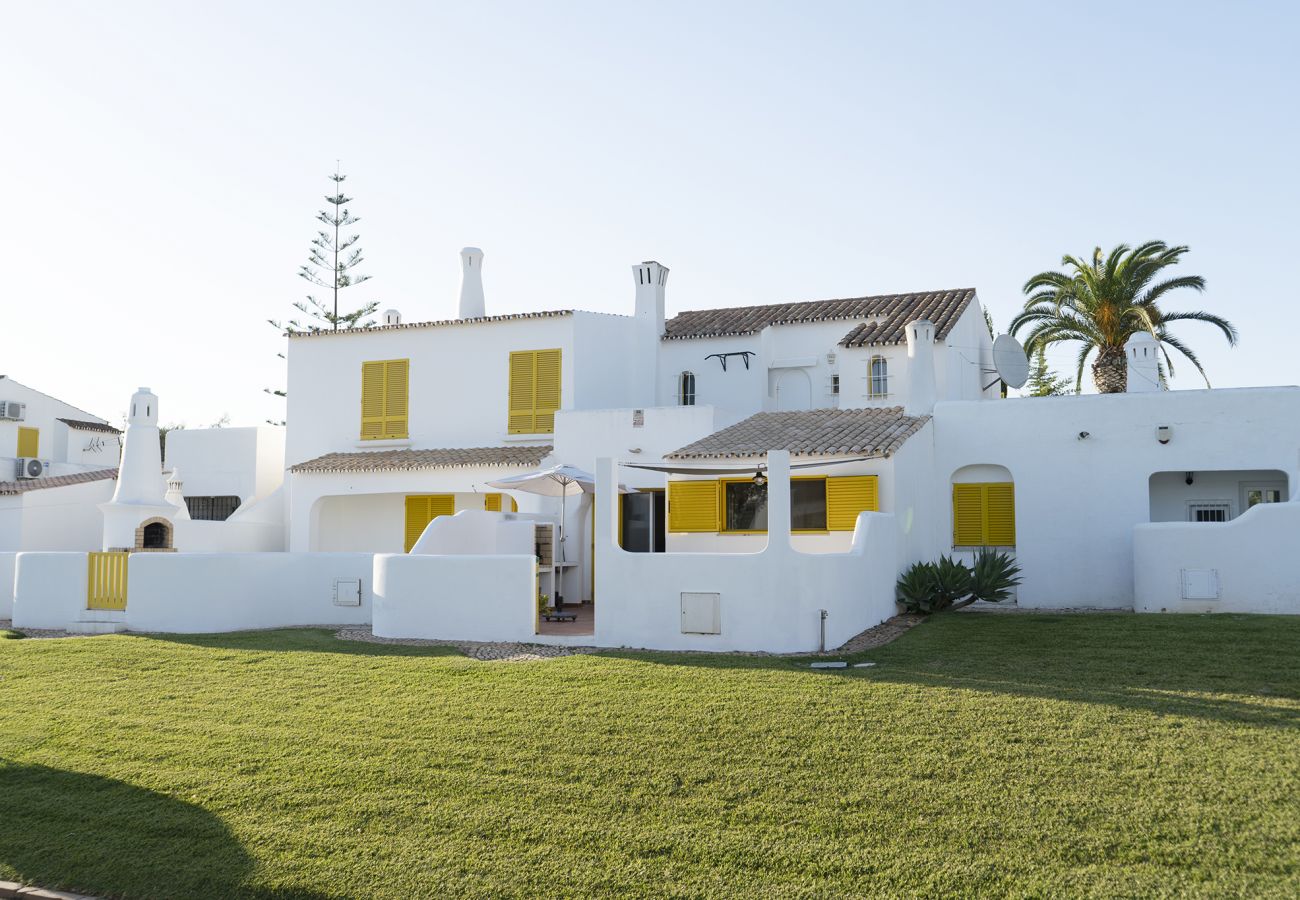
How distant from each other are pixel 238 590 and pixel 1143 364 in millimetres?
16893

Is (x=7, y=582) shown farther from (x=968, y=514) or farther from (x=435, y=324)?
(x=968, y=514)

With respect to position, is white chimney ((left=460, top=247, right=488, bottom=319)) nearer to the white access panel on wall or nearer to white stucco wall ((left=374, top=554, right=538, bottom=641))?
white stucco wall ((left=374, top=554, right=538, bottom=641))

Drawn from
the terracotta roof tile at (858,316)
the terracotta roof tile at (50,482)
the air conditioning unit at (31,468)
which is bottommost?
the terracotta roof tile at (50,482)

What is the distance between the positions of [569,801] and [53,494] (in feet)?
85.0

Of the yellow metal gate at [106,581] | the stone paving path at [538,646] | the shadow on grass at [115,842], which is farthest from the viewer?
the yellow metal gate at [106,581]

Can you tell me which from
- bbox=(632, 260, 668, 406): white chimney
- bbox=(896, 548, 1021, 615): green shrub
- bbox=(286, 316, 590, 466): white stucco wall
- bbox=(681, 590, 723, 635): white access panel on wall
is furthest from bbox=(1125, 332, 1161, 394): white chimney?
bbox=(681, 590, 723, 635): white access panel on wall

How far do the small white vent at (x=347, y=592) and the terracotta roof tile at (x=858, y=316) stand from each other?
10.8 m

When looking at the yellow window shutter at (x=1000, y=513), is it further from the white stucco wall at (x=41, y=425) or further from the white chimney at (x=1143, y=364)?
the white stucco wall at (x=41, y=425)

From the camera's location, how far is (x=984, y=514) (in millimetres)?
20594

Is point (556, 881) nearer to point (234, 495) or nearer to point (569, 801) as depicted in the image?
point (569, 801)

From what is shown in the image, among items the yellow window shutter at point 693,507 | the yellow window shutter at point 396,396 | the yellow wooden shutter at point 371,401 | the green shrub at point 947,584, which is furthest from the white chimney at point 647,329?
the green shrub at point 947,584

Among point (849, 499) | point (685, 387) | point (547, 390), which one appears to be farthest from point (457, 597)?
point (685, 387)

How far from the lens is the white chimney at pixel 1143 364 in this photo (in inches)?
842

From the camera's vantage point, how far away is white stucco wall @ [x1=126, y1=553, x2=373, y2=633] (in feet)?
58.7
